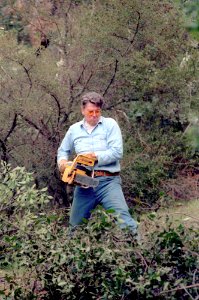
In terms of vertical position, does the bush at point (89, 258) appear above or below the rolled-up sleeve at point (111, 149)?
below

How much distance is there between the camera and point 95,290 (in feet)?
20.6

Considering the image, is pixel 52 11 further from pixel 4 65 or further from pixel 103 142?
pixel 103 142

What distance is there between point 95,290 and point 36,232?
704mm

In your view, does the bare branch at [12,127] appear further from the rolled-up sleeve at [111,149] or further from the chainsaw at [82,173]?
the chainsaw at [82,173]

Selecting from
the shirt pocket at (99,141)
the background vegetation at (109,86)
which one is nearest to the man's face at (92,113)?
the shirt pocket at (99,141)

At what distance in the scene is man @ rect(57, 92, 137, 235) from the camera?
7.46 metres

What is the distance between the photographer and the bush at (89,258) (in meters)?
5.90

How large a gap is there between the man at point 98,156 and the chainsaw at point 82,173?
0.20 ft

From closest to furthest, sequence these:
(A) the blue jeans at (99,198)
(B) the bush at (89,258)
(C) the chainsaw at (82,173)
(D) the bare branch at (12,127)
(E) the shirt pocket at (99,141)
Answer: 1. (B) the bush at (89,258)
2. (C) the chainsaw at (82,173)
3. (A) the blue jeans at (99,198)
4. (E) the shirt pocket at (99,141)
5. (D) the bare branch at (12,127)

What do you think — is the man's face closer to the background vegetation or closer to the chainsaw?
the chainsaw

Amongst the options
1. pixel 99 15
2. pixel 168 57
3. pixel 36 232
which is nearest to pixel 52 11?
pixel 99 15

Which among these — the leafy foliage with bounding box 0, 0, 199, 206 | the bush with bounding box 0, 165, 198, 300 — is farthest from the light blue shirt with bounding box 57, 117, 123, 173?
the leafy foliage with bounding box 0, 0, 199, 206

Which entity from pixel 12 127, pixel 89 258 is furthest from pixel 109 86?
pixel 89 258

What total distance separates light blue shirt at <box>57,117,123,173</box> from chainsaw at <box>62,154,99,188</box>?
0.26 feet
